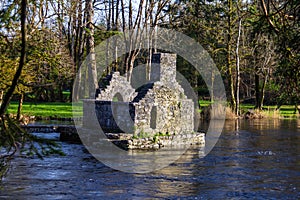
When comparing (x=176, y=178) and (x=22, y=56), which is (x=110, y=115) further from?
(x=22, y=56)

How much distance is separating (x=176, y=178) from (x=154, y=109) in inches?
355

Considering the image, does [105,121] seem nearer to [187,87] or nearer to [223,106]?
[223,106]

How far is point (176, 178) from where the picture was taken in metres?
17.6

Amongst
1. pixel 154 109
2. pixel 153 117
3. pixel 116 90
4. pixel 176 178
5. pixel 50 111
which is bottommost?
pixel 176 178

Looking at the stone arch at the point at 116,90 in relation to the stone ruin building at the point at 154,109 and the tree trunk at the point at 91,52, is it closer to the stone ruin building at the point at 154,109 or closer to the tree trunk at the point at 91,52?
the stone ruin building at the point at 154,109

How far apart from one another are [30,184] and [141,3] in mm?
29091

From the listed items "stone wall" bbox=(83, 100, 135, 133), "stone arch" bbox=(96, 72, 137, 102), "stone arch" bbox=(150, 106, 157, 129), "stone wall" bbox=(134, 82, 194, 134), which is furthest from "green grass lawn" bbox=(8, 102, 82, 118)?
"stone wall" bbox=(134, 82, 194, 134)

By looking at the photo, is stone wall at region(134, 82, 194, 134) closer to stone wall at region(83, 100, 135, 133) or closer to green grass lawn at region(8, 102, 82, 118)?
stone wall at region(83, 100, 135, 133)

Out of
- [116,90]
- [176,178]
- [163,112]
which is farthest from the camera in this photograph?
[116,90]

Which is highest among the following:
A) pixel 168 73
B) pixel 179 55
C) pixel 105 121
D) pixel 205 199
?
pixel 179 55

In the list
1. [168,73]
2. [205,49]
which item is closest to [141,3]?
[205,49]

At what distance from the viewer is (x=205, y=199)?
14.4 metres

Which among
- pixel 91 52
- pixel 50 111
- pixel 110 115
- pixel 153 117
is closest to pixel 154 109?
pixel 153 117

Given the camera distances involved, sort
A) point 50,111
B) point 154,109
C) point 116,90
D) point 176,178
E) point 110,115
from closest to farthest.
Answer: point 176,178, point 154,109, point 110,115, point 116,90, point 50,111
